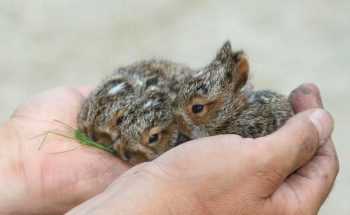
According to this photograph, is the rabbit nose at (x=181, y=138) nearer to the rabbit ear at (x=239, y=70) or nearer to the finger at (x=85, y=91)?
the rabbit ear at (x=239, y=70)

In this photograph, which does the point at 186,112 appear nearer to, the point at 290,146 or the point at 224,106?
the point at 224,106

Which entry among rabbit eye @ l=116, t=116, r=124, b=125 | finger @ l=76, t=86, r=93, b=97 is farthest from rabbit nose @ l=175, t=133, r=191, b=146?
finger @ l=76, t=86, r=93, b=97

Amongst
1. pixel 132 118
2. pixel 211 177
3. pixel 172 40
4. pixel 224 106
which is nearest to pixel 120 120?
pixel 132 118

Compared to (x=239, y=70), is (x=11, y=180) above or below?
below

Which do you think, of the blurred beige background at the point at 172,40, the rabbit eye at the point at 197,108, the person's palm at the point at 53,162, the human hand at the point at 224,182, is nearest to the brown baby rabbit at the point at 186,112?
the rabbit eye at the point at 197,108

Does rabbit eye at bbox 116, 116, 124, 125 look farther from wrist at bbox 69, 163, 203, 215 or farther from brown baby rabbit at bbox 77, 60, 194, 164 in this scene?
wrist at bbox 69, 163, 203, 215

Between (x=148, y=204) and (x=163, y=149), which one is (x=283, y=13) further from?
(x=148, y=204)
